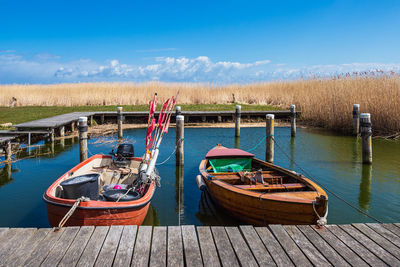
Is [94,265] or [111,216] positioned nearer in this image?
[94,265]

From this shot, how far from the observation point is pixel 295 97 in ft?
64.5

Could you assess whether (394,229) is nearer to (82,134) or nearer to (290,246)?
(290,246)

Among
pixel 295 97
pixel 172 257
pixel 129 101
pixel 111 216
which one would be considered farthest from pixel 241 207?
→ pixel 129 101

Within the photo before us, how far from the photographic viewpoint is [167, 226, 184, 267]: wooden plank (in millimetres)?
3037

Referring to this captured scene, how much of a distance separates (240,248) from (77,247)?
5.32ft

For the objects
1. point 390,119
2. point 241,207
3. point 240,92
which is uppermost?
point 240,92

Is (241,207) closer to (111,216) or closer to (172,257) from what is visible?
(111,216)

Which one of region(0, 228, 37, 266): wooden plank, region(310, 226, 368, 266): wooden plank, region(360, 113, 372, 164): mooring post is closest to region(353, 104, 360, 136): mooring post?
region(360, 113, 372, 164): mooring post

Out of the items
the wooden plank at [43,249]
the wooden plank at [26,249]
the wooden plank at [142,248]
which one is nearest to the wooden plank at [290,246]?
the wooden plank at [142,248]

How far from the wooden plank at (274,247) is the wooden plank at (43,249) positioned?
2.14 m

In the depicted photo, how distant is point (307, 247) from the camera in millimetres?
3322

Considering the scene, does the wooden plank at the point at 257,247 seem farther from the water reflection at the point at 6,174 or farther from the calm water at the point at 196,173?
the water reflection at the point at 6,174

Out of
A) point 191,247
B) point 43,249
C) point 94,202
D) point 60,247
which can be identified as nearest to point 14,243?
point 43,249

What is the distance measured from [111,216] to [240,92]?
19.8 m
